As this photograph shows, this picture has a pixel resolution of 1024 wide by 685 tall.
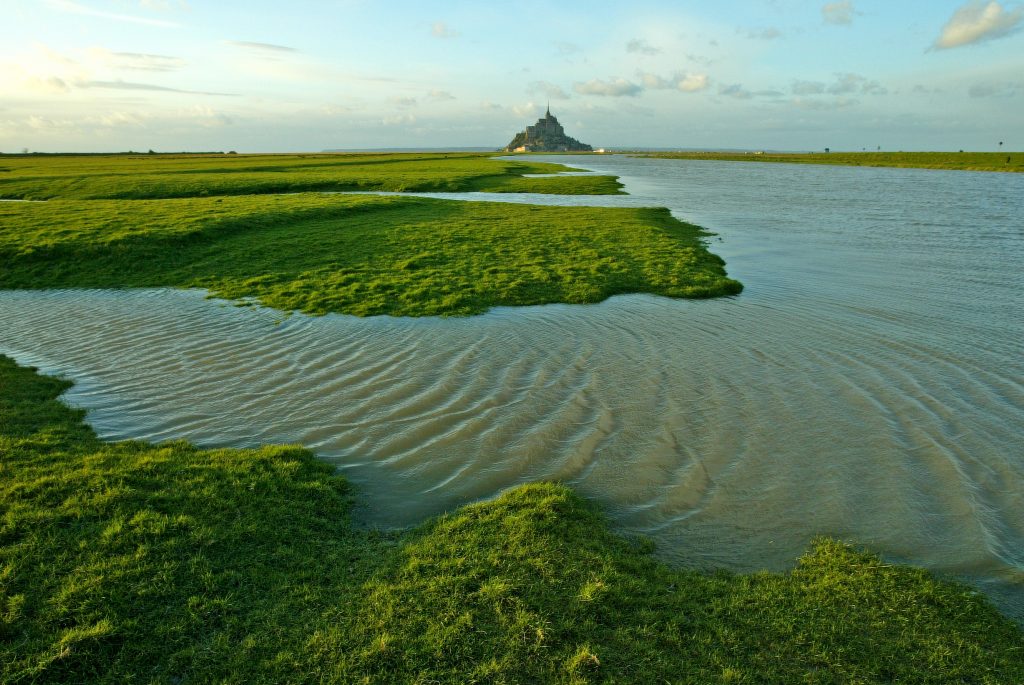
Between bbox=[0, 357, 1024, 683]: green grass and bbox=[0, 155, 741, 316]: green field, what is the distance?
36.1 ft

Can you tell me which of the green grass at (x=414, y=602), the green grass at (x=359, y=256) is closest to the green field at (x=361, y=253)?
the green grass at (x=359, y=256)

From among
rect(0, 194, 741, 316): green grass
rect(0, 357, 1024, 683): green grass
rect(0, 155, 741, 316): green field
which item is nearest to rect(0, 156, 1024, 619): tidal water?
rect(0, 357, 1024, 683): green grass

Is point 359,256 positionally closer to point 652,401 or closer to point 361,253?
point 361,253

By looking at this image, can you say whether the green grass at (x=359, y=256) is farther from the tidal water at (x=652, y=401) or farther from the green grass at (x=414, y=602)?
the green grass at (x=414, y=602)

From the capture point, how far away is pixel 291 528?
7.49 m

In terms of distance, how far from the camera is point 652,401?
38.8 ft

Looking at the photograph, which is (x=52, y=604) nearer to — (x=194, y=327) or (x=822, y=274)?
(x=194, y=327)

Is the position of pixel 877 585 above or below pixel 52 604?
below

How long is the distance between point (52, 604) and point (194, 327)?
12361 mm

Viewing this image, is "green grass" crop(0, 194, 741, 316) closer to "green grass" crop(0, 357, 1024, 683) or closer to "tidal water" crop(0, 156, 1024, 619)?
"tidal water" crop(0, 156, 1024, 619)

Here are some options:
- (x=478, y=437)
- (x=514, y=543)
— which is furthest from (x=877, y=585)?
(x=478, y=437)

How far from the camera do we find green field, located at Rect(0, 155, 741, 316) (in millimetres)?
20172

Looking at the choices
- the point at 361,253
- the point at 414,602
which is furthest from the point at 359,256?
the point at 414,602

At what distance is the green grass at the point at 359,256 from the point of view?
65.9 ft
